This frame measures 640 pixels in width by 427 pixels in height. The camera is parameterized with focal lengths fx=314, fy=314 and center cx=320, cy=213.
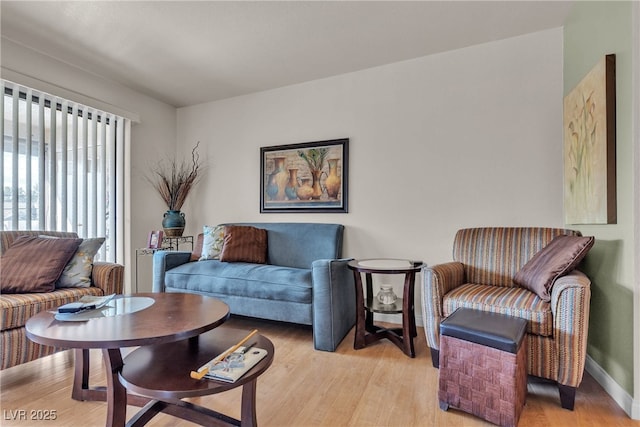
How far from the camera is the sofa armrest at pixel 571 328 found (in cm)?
150

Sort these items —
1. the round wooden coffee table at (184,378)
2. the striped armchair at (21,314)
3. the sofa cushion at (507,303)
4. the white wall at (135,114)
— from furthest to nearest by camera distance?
the white wall at (135,114) → the striped armchair at (21,314) → the sofa cushion at (507,303) → the round wooden coffee table at (184,378)

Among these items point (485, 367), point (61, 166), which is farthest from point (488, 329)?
point (61, 166)

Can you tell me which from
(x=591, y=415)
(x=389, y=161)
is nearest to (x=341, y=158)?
(x=389, y=161)

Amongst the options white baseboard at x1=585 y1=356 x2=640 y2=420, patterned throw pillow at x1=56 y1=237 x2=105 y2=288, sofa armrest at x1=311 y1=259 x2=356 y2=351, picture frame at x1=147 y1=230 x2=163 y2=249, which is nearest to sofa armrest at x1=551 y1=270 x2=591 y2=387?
white baseboard at x1=585 y1=356 x2=640 y2=420

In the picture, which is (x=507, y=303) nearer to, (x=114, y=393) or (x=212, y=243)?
(x=114, y=393)

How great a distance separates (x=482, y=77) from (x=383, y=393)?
2.49 m

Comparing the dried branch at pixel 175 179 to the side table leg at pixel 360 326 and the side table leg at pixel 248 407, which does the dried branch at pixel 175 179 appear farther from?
the side table leg at pixel 248 407

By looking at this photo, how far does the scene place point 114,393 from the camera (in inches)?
49.9

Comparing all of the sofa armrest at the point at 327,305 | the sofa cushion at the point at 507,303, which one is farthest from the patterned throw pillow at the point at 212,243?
the sofa cushion at the point at 507,303

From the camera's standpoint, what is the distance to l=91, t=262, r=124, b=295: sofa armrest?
2.23 meters

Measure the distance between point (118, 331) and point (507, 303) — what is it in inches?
73.7

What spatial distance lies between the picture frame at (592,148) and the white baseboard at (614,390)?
842 mm

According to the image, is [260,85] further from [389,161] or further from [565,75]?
[565,75]

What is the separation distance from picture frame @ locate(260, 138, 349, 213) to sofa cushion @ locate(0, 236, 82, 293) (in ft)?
5.80
